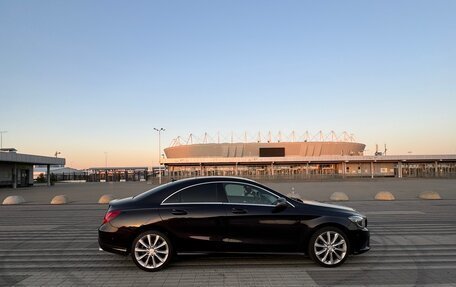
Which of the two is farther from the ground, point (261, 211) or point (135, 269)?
Answer: point (261, 211)

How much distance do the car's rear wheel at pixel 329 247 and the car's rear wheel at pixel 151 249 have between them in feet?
7.79

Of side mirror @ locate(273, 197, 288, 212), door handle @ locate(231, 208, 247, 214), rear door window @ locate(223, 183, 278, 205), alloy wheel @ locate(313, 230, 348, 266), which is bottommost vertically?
alloy wheel @ locate(313, 230, 348, 266)

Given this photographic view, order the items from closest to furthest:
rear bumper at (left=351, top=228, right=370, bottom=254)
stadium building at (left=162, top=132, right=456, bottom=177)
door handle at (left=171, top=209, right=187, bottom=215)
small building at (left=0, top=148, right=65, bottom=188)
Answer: door handle at (left=171, top=209, right=187, bottom=215) < rear bumper at (left=351, top=228, right=370, bottom=254) < small building at (left=0, top=148, right=65, bottom=188) < stadium building at (left=162, top=132, right=456, bottom=177)

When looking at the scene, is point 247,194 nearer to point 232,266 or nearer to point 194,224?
point 194,224

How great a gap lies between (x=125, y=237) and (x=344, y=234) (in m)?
3.62

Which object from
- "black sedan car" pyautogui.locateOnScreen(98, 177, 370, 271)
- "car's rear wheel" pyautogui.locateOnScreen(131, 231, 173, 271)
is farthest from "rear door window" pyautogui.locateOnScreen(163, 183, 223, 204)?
"car's rear wheel" pyautogui.locateOnScreen(131, 231, 173, 271)

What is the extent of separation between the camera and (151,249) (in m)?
7.12

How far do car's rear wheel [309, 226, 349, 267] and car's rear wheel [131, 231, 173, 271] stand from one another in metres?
2.38

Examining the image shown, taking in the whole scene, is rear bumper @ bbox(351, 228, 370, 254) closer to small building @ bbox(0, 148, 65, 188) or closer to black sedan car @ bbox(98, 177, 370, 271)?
black sedan car @ bbox(98, 177, 370, 271)

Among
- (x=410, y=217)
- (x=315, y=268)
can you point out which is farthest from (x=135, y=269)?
(x=410, y=217)

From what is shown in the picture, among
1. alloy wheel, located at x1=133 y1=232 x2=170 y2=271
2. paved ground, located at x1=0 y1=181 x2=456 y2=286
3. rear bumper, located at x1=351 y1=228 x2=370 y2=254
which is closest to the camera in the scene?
paved ground, located at x1=0 y1=181 x2=456 y2=286

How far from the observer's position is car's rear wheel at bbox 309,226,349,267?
7258 millimetres

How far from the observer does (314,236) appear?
7.27 metres

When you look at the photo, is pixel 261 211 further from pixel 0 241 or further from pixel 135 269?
pixel 0 241
